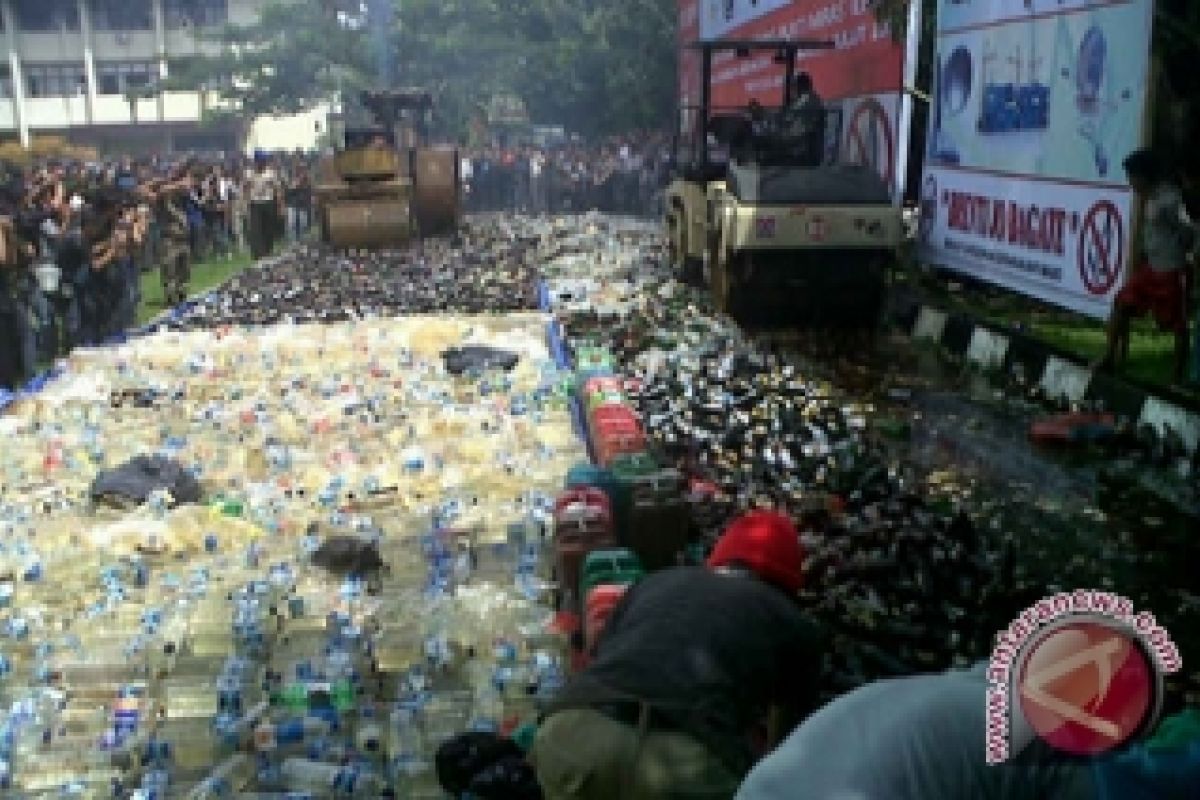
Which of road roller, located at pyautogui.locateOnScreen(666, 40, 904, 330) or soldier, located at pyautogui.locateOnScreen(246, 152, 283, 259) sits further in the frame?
soldier, located at pyautogui.locateOnScreen(246, 152, 283, 259)

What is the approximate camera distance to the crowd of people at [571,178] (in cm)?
2469

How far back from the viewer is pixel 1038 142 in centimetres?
988

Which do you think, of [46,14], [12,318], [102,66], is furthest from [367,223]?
[46,14]

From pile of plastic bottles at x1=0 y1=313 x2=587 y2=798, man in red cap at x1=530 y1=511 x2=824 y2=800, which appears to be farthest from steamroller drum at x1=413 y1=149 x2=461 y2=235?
man in red cap at x1=530 y1=511 x2=824 y2=800

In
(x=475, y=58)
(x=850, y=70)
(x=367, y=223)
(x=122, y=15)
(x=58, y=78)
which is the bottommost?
(x=367, y=223)

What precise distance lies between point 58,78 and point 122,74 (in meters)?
2.49

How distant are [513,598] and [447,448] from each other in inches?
89.2

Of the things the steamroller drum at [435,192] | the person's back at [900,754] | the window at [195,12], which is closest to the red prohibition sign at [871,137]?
the steamroller drum at [435,192]

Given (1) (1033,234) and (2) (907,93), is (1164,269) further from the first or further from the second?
(2) (907,93)

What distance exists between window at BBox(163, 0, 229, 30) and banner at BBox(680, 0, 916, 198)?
33.5 meters

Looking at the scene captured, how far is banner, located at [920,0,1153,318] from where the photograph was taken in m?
8.64

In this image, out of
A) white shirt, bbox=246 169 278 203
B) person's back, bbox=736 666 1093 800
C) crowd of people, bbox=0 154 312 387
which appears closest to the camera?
person's back, bbox=736 666 1093 800

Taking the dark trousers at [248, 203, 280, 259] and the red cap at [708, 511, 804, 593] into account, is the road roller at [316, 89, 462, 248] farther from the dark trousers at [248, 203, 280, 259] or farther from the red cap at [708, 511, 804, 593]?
the red cap at [708, 511, 804, 593]

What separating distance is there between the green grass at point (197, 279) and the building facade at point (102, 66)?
30693mm
